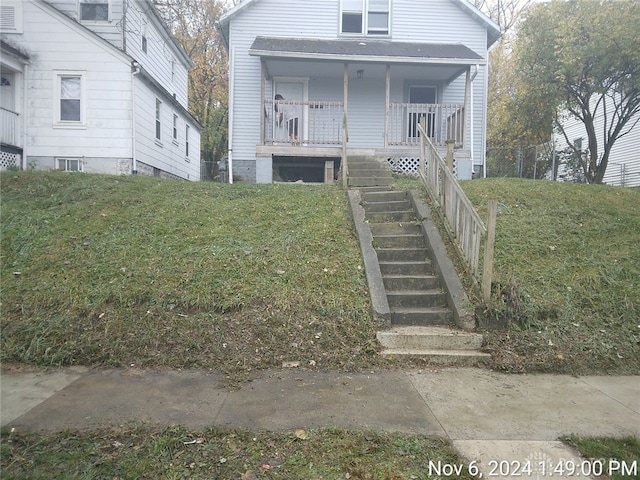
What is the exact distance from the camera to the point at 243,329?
487 centimetres

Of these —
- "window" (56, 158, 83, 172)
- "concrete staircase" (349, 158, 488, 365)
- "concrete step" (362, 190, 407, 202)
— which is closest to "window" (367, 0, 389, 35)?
"concrete staircase" (349, 158, 488, 365)

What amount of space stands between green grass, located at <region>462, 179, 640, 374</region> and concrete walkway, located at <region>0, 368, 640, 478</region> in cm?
32

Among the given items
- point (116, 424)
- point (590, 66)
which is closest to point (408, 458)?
point (116, 424)

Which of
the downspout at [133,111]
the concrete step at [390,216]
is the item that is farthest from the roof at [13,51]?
the concrete step at [390,216]

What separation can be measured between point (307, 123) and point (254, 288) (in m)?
8.62

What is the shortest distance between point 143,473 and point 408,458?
1.77m

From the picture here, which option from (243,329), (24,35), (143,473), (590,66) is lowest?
(143,473)

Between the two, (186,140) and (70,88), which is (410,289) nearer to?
(70,88)

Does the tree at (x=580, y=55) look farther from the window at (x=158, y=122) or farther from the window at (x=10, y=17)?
the window at (x=10, y=17)

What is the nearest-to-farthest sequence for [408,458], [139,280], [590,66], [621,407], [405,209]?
[408,458]
[621,407]
[139,280]
[405,209]
[590,66]

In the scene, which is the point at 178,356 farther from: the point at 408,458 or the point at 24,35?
the point at 24,35

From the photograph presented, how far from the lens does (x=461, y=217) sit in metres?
6.07

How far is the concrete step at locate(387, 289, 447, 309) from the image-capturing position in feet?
18.2

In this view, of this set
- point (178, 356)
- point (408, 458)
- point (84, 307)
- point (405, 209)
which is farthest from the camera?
point (405, 209)
